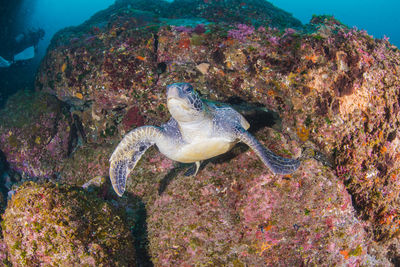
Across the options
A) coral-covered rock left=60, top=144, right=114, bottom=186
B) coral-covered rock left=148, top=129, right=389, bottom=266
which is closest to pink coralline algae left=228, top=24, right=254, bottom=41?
coral-covered rock left=148, top=129, right=389, bottom=266

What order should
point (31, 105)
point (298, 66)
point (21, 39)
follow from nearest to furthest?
point (298, 66)
point (31, 105)
point (21, 39)

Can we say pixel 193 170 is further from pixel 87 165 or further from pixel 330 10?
pixel 330 10

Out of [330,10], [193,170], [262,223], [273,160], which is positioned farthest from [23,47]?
[330,10]

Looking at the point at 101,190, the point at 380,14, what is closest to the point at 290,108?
the point at 101,190

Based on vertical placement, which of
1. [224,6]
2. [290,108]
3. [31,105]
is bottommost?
[31,105]

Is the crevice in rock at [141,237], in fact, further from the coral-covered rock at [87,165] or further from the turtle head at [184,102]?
the turtle head at [184,102]

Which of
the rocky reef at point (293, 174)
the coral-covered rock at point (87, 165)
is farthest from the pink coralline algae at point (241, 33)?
the coral-covered rock at point (87, 165)

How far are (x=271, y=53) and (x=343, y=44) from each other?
1084 mm

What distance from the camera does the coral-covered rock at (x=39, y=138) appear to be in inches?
272

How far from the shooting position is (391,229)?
10.9 feet

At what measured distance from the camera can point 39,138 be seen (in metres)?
6.91

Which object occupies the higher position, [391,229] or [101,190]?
[391,229]

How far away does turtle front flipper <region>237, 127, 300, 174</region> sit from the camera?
279 cm

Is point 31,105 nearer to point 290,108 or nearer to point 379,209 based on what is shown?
point 290,108
